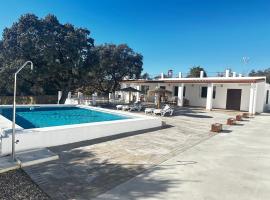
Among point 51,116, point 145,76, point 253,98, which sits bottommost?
point 51,116

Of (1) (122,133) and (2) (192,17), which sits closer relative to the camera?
(1) (122,133)

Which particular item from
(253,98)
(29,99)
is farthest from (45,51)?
(253,98)

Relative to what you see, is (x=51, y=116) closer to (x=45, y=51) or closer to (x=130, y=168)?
(x=45, y=51)

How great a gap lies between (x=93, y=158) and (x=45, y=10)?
18743mm

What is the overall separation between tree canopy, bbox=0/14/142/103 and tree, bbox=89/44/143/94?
12.0ft

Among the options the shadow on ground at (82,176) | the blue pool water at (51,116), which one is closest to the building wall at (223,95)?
the blue pool water at (51,116)

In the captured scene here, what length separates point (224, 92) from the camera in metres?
25.5

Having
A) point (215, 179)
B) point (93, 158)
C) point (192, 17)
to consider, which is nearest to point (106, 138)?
point (93, 158)

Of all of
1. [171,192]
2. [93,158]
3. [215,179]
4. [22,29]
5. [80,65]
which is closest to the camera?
[171,192]

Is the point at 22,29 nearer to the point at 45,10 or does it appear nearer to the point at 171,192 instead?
the point at 45,10

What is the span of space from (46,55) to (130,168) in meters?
16.1

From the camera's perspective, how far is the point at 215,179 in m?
5.76

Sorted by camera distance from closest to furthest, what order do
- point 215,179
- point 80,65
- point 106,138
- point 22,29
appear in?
point 215,179
point 106,138
point 22,29
point 80,65

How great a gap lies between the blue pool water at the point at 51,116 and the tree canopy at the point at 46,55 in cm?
382
